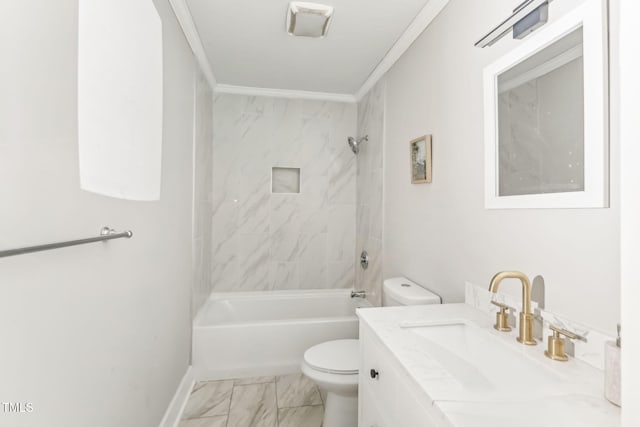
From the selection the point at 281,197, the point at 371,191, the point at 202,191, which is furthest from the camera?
the point at 281,197

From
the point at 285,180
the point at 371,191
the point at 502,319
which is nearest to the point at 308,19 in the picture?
the point at 371,191

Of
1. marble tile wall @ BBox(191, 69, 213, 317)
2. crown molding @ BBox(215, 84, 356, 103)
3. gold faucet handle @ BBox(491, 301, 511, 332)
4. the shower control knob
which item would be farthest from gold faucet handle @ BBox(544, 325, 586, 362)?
crown molding @ BBox(215, 84, 356, 103)

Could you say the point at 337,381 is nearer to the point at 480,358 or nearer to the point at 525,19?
the point at 480,358

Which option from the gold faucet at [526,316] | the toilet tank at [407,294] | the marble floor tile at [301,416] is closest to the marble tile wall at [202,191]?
the marble floor tile at [301,416]

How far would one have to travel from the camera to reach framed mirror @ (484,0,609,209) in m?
0.87

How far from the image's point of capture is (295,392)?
2.12 metres

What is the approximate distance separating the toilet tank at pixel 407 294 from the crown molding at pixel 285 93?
1.97 metres

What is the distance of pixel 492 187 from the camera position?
1.27m

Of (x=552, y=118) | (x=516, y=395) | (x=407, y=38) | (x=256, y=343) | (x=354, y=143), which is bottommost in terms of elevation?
(x=256, y=343)

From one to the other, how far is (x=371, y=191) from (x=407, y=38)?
1187mm

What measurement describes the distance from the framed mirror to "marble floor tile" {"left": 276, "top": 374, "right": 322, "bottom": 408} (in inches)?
64.5

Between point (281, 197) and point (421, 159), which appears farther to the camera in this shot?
point (281, 197)

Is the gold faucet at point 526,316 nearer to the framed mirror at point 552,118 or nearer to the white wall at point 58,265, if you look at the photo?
the framed mirror at point 552,118

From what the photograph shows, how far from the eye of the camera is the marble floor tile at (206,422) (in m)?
1.80
